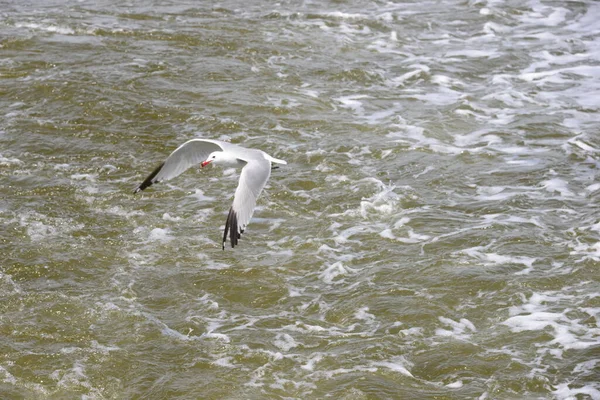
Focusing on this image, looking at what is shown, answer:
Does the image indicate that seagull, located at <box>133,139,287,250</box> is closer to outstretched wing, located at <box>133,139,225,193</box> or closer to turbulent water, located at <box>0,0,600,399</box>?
outstretched wing, located at <box>133,139,225,193</box>

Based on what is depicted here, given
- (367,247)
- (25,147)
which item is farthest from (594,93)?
(25,147)

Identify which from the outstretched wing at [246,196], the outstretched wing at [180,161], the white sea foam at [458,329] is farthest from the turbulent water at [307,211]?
the outstretched wing at [246,196]

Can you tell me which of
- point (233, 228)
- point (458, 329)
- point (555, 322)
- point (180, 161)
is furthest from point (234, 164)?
point (555, 322)

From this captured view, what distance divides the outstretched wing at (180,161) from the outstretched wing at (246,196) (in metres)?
0.56

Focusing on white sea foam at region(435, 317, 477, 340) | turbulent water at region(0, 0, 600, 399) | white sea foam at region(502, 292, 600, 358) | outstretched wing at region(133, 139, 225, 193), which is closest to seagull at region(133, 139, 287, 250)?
outstretched wing at region(133, 139, 225, 193)

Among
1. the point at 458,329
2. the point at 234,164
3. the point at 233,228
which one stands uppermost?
the point at 234,164

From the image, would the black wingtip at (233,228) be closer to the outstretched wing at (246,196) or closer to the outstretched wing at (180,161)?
the outstretched wing at (246,196)

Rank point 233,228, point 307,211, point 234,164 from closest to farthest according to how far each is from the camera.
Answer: point 233,228, point 234,164, point 307,211

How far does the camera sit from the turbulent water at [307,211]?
655 centimetres

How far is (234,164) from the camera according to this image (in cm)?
852

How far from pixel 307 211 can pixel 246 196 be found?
1408mm

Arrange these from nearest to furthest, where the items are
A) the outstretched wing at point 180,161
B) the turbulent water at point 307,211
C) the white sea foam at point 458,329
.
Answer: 1. the turbulent water at point 307,211
2. the white sea foam at point 458,329
3. the outstretched wing at point 180,161

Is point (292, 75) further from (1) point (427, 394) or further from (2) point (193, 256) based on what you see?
(1) point (427, 394)

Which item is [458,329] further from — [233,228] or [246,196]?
[246,196]
